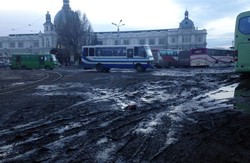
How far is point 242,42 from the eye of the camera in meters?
12.3

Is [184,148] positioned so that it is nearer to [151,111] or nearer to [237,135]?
[237,135]

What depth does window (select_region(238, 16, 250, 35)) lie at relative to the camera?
39.7 ft

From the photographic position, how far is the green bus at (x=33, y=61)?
46.2 meters

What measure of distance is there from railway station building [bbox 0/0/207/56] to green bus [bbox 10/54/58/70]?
51.8 metres

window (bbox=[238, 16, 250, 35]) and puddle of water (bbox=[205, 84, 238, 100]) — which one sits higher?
window (bbox=[238, 16, 250, 35])

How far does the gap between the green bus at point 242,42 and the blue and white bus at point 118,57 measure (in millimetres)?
15010

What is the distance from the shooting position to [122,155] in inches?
147

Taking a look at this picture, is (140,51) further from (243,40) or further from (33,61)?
(33,61)

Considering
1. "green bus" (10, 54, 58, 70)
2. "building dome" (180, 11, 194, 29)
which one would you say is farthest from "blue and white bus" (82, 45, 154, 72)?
"building dome" (180, 11, 194, 29)

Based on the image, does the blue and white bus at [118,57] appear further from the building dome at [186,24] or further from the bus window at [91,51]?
the building dome at [186,24]

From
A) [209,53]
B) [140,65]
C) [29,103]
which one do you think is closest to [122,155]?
[29,103]

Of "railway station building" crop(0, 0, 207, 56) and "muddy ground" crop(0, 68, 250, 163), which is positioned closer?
"muddy ground" crop(0, 68, 250, 163)

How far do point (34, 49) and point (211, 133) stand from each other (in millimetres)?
115401

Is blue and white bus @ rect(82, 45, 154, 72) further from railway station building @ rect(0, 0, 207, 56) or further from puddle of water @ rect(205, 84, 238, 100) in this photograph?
railway station building @ rect(0, 0, 207, 56)
